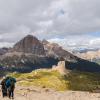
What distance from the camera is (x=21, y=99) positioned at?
5444 cm

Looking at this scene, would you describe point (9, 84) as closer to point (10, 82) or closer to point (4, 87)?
point (10, 82)

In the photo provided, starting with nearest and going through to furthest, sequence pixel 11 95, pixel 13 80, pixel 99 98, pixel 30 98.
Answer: pixel 13 80 → pixel 11 95 → pixel 30 98 → pixel 99 98

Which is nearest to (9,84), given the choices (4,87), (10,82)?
(10,82)

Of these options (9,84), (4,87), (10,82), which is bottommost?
(4,87)

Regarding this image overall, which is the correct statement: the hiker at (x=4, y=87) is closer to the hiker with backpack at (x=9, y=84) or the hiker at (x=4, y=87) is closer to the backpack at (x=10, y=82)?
the hiker with backpack at (x=9, y=84)

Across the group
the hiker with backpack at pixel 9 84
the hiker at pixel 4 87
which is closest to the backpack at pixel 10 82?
the hiker with backpack at pixel 9 84

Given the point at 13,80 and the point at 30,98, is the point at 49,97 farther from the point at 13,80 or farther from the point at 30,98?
the point at 13,80

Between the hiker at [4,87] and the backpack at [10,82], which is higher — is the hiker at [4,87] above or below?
below

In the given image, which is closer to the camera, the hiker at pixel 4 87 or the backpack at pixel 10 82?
the backpack at pixel 10 82

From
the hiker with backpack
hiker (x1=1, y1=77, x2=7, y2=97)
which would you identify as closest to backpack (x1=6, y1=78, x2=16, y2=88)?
the hiker with backpack

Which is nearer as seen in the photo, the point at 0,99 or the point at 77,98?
the point at 0,99

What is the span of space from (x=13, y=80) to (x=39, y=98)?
11546 mm

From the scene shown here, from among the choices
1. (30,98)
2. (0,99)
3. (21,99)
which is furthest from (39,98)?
(0,99)

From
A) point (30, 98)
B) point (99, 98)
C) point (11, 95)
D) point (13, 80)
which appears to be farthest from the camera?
point (99, 98)
